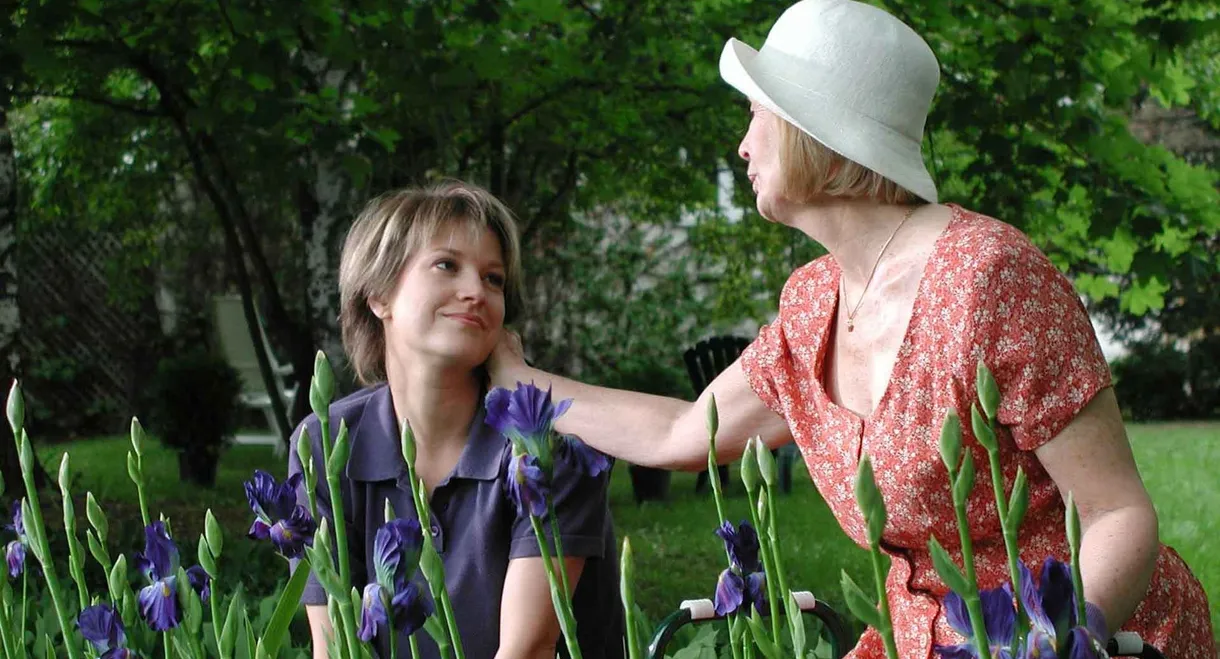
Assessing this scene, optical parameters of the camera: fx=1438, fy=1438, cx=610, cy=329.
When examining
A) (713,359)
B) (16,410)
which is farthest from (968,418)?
(713,359)

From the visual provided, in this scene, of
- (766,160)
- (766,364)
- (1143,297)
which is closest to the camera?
(766,160)

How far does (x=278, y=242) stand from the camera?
12125 millimetres

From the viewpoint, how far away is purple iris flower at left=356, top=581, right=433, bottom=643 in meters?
1.13

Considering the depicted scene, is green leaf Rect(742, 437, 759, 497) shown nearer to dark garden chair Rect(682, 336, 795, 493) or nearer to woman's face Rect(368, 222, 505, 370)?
woman's face Rect(368, 222, 505, 370)

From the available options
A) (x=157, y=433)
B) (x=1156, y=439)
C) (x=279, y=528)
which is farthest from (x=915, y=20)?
(x=1156, y=439)

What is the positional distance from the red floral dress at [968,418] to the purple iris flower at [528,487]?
2.41 feet

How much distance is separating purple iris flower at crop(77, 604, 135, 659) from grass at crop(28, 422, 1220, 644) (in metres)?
3.58

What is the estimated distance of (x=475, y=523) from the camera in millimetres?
2203

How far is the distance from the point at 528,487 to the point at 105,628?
1.64ft

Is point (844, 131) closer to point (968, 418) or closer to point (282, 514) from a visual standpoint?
point (968, 418)

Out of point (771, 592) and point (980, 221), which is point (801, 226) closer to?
point (980, 221)

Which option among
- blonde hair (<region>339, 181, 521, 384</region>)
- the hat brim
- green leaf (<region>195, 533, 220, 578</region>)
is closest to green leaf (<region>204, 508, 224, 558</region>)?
green leaf (<region>195, 533, 220, 578</region>)

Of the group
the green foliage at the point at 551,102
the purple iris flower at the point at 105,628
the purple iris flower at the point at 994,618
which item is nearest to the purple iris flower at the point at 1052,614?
the purple iris flower at the point at 994,618

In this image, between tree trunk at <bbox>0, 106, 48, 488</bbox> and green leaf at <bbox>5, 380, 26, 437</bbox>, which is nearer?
green leaf at <bbox>5, 380, 26, 437</bbox>
